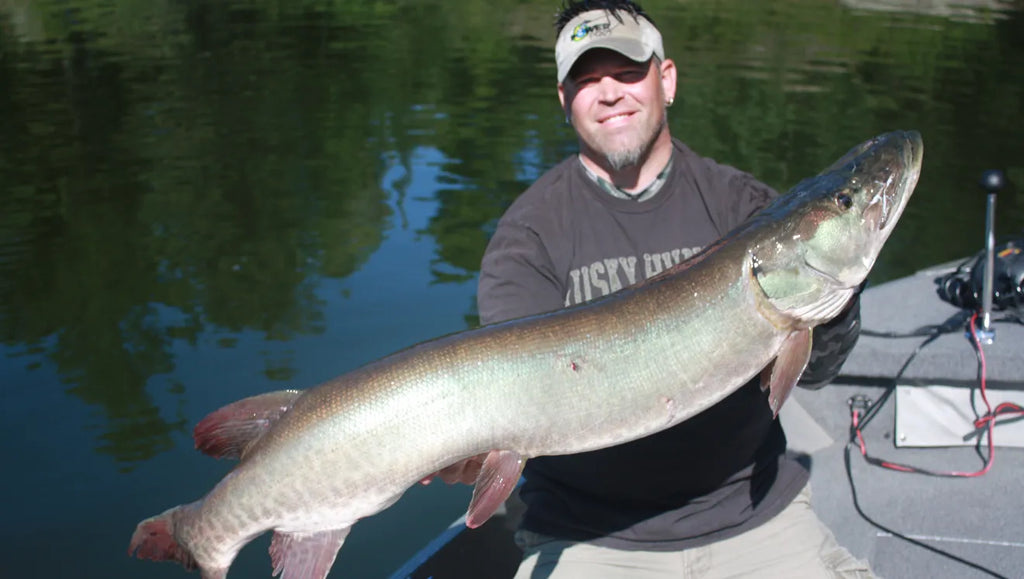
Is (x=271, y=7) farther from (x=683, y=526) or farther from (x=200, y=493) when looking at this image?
(x=683, y=526)

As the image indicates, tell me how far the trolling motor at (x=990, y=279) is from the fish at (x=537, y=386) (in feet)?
6.48

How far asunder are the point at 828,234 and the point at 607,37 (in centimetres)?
112

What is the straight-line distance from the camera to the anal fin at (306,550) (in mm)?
2373

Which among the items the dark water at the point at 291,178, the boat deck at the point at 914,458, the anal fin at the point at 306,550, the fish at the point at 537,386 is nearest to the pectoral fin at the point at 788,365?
the fish at the point at 537,386

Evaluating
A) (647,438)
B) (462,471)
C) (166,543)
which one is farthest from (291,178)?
(462,471)

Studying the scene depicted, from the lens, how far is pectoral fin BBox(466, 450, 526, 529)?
2.33 meters

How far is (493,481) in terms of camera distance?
2.34 m

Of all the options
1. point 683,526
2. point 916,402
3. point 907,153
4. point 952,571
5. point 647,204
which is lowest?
point 952,571

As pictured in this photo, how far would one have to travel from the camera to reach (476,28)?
2633 centimetres

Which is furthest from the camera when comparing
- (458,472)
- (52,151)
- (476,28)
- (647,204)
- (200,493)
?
(476,28)

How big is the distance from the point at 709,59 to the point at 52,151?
44.1 feet

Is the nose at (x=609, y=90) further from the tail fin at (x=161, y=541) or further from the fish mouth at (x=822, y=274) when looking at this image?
the tail fin at (x=161, y=541)

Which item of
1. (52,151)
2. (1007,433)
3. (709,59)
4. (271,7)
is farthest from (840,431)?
(271,7)

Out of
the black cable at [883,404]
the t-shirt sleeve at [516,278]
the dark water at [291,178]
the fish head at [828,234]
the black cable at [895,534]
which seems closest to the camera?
the fish head at [828,234]
